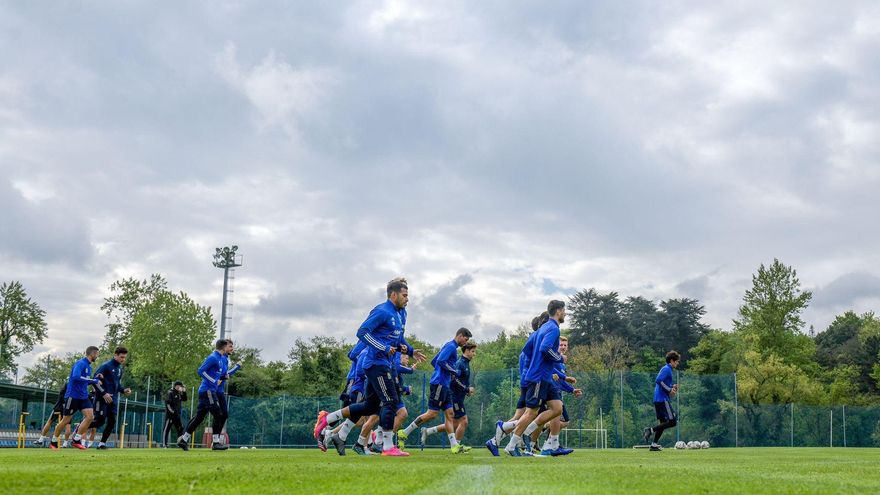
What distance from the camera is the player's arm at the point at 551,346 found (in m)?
11.5

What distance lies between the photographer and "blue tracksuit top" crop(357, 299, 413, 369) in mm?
10609

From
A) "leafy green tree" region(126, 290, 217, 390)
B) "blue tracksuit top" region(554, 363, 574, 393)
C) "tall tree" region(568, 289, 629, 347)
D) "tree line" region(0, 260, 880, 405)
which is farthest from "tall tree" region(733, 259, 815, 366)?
"blue tracksuit top" region(554, 363, 574, 393)

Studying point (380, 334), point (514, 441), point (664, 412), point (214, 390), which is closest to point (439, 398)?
point (514, 441)

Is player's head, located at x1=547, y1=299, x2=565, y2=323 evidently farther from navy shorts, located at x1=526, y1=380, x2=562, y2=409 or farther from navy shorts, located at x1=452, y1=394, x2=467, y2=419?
navy shorts, located at x1=452, y1=394, x2=467, y2=419

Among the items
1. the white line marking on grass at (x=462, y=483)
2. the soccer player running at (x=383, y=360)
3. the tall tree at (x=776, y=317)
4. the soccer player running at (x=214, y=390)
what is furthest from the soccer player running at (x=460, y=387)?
the tall tree at (x=776, y=317)

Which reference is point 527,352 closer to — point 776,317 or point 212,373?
point 212,373

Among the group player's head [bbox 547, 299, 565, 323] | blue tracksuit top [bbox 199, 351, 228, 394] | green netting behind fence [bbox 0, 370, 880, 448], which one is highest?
player's head [bbox 547, 299, 565, 323]

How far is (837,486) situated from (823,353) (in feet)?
217

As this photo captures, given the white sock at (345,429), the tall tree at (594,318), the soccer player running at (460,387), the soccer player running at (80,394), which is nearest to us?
the white sock at (345,429)

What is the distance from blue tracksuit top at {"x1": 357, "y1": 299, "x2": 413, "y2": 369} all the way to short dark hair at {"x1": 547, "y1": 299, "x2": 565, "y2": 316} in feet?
7.64

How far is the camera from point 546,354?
1162 centimetres

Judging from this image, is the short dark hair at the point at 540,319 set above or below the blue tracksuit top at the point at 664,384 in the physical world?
above

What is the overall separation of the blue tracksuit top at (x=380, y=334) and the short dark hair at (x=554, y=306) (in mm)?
2328

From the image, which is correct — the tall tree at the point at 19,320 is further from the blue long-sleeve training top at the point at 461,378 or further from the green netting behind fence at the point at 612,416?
the blue long-sleeve training top at the point at 461,378
